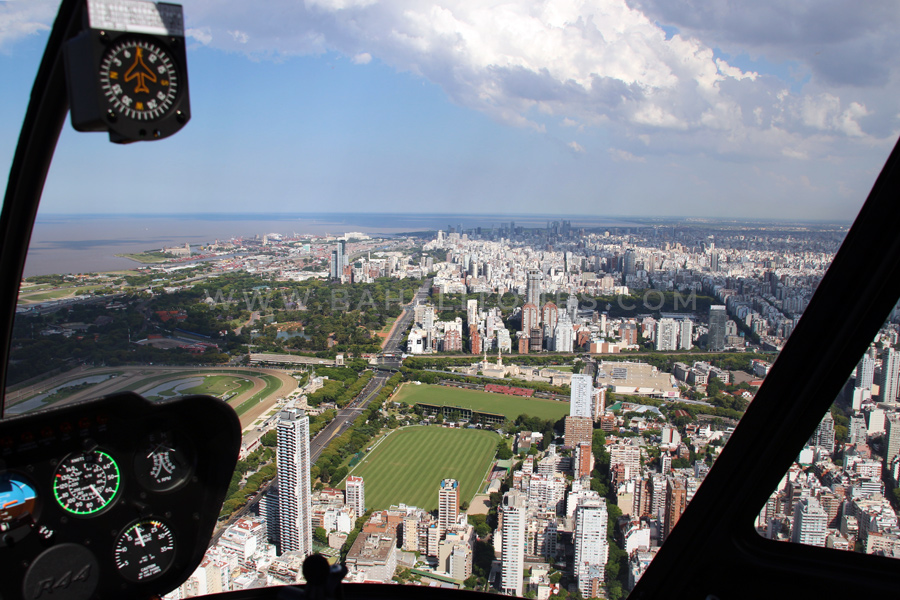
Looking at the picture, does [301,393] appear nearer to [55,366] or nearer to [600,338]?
[55,366]

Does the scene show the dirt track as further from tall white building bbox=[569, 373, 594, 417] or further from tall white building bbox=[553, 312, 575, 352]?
tall white building bbox=[553, 312, 575, 352]

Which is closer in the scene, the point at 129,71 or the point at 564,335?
the point at 129,71

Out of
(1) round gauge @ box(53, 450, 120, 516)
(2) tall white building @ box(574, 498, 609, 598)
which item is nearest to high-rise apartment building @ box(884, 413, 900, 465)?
(2) tall white building @ box(574, 498, 609, 598)

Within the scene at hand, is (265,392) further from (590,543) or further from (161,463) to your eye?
(590,543)

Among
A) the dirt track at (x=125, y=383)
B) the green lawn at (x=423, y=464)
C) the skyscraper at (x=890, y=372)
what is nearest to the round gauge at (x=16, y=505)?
the dirt track at (x=125, y=383)

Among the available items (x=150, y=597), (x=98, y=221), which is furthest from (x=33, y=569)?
(x=98, y=221)

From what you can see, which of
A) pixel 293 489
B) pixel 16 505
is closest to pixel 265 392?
pixel 293 489
